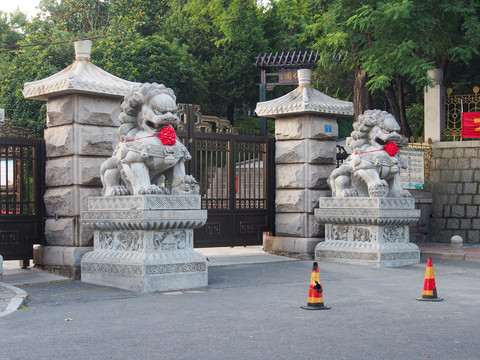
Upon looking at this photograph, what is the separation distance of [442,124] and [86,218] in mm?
10627

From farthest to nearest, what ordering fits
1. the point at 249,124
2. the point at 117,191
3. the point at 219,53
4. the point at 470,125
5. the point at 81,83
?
1. the point at 249,124
2. the point at 219,53
3. the point at 470,125
4. the point at 81,83
5. the point at 117,191

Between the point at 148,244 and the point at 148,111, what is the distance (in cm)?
184

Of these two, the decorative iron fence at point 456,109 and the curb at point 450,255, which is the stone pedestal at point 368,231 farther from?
the decorative iron fence at point 456,109

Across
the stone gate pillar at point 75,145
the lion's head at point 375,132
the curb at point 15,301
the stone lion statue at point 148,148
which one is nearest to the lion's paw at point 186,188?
the stone lion statue at point 148,148

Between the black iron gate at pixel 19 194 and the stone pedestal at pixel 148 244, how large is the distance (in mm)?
1616

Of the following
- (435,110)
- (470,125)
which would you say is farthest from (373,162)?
(435,110)

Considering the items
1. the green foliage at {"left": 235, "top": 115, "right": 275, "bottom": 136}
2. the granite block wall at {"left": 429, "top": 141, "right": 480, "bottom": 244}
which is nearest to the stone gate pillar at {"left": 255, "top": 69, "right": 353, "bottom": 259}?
the granite block wall at {"left": 429, "top": 141, "right": 480, "bottom": 244}

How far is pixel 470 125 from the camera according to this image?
1706 cm

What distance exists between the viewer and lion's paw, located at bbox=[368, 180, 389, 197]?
460 inches

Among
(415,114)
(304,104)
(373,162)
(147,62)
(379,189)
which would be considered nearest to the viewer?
(379,189)

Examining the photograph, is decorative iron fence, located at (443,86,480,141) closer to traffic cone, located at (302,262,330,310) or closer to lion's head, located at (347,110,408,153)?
lion's head, located at (347,110,408,153)

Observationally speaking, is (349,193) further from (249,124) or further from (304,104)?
(249,124)

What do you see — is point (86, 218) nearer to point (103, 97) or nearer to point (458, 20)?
point (103, 97)

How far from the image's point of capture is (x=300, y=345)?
5754 millimetres
